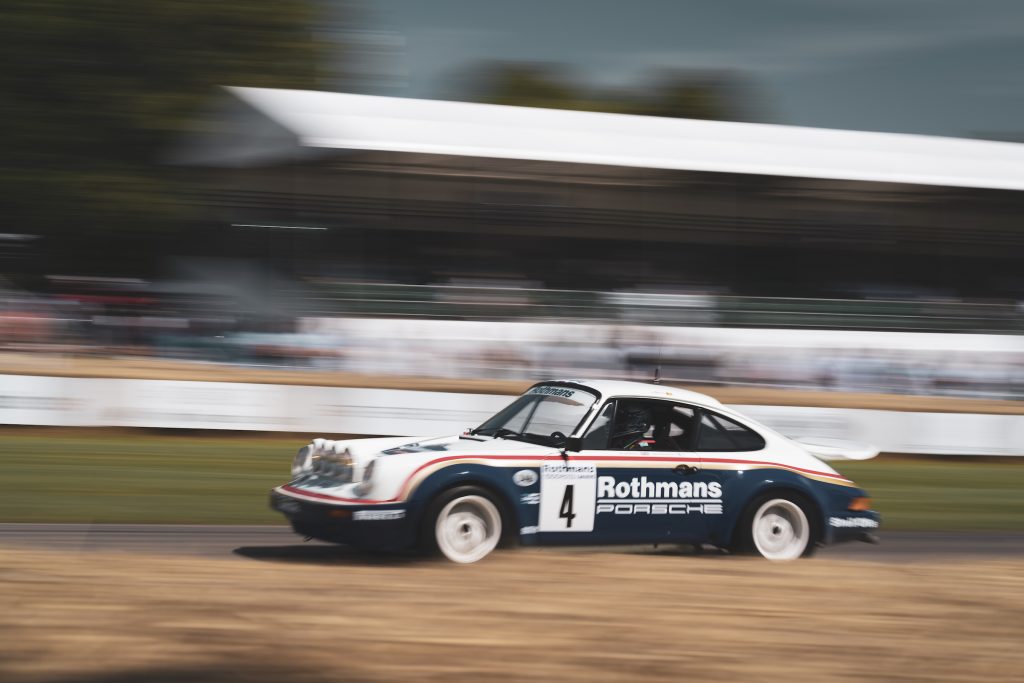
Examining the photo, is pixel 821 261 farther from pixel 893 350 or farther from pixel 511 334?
pixel 511 334

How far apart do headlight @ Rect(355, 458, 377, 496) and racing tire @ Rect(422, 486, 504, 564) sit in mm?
401

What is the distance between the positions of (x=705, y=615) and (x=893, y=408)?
14629mm

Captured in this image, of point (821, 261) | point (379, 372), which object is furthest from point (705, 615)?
point (821, 261)

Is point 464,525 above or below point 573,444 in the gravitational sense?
below

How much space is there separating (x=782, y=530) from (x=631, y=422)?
135 cm

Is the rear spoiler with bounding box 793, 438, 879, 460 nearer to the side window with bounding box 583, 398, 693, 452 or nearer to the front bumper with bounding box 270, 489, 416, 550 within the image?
the side window with bounding box 583, 398, 693, 452

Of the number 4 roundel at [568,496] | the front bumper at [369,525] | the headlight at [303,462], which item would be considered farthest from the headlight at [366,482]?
the number 4 roundel at [568,496]

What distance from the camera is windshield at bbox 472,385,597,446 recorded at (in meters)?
8.12

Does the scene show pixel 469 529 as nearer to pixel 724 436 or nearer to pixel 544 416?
pixel 544 416

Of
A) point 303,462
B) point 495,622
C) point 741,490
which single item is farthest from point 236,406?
point 495,622

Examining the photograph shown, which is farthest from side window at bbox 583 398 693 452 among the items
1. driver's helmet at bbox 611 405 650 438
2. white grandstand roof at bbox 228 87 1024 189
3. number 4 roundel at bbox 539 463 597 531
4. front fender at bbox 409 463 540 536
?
white grandstand roof at bbox 228 87 1024 189

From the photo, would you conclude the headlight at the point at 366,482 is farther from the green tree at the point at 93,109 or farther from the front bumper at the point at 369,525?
the green tree at the point at 93,109

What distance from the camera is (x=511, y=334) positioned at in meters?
20.8

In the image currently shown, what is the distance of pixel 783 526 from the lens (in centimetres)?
854
